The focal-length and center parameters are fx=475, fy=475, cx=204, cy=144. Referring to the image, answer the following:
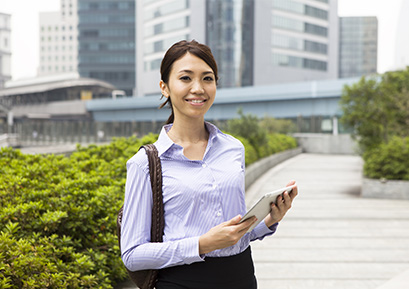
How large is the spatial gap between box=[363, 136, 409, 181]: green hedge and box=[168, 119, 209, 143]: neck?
37.9ft

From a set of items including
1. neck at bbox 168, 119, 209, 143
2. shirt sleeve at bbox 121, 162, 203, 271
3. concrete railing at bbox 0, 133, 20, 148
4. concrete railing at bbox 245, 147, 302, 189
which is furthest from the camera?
concrete railing at bbox 0, 133, 20, 148

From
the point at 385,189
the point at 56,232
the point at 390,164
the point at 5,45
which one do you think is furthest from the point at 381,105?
the point at 5,45

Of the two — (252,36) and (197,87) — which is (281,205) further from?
(252,36)

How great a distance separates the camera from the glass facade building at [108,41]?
10250 cm

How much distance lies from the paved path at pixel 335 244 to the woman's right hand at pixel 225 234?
161 inches

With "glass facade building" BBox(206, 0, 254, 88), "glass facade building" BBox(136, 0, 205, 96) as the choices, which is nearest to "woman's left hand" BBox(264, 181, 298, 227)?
"glass facade building" BBox(206, 0, 254, 88)

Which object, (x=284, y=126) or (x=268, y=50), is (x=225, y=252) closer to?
(x=284, y=126)

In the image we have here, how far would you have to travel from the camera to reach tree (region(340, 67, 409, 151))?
15.1 metres

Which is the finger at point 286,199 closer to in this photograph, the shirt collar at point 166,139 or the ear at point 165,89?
the shirt collar at point 166,139

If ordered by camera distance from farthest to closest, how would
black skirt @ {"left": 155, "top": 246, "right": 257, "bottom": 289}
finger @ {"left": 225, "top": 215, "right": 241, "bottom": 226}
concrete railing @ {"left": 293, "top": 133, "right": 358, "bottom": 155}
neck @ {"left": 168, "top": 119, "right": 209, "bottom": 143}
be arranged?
concrete railing @ {"left": 293, "top": 133, "right": 358, "bottom": 155} → neck @ {"left": 168, "top": 119, "right": 209, "bottom": 143} → black skirt @ {"left": 155, "top": 246, "right": 257, "bottom": 289} → finger @ {"left": 225, "top": 215, "right": 241, "bottom": 226}

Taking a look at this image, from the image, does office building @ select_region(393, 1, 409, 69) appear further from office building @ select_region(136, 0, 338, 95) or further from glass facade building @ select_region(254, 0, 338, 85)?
glass facade building @ select_region(254, 0, 338, 85)

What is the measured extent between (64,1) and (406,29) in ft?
431

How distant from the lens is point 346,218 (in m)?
9.88

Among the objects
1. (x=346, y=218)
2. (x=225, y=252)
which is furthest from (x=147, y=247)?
(x=346, y=218)
